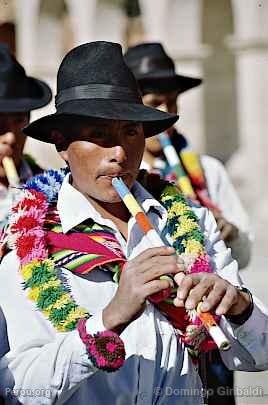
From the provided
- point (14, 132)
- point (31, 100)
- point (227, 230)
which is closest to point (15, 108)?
point (14, 132)

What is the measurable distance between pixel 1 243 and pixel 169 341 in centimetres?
57

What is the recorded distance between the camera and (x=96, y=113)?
3.09 meters

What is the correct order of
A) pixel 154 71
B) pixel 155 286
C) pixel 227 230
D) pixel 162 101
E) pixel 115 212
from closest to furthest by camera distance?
1. pixel 155 286
2. pixel 115 212
3. pixel 227 230
4. pixel 162 101
5. pixel 154 71

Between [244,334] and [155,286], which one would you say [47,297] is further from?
[244,334]

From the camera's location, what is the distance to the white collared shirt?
2880mm

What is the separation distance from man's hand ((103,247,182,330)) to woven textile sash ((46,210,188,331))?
29 cm

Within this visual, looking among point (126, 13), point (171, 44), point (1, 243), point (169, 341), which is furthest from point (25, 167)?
point (126, 13)

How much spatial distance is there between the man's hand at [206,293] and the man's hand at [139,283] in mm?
43

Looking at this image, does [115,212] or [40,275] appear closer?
[40,275]

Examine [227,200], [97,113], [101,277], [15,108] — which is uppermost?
[97,113]

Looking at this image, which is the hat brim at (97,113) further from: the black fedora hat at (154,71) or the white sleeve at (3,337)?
the black fedora hat at (154,71)

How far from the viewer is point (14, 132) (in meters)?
4.97

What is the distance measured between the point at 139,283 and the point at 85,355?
9.4 inches

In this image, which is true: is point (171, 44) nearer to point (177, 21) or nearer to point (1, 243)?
point (177, 21)
